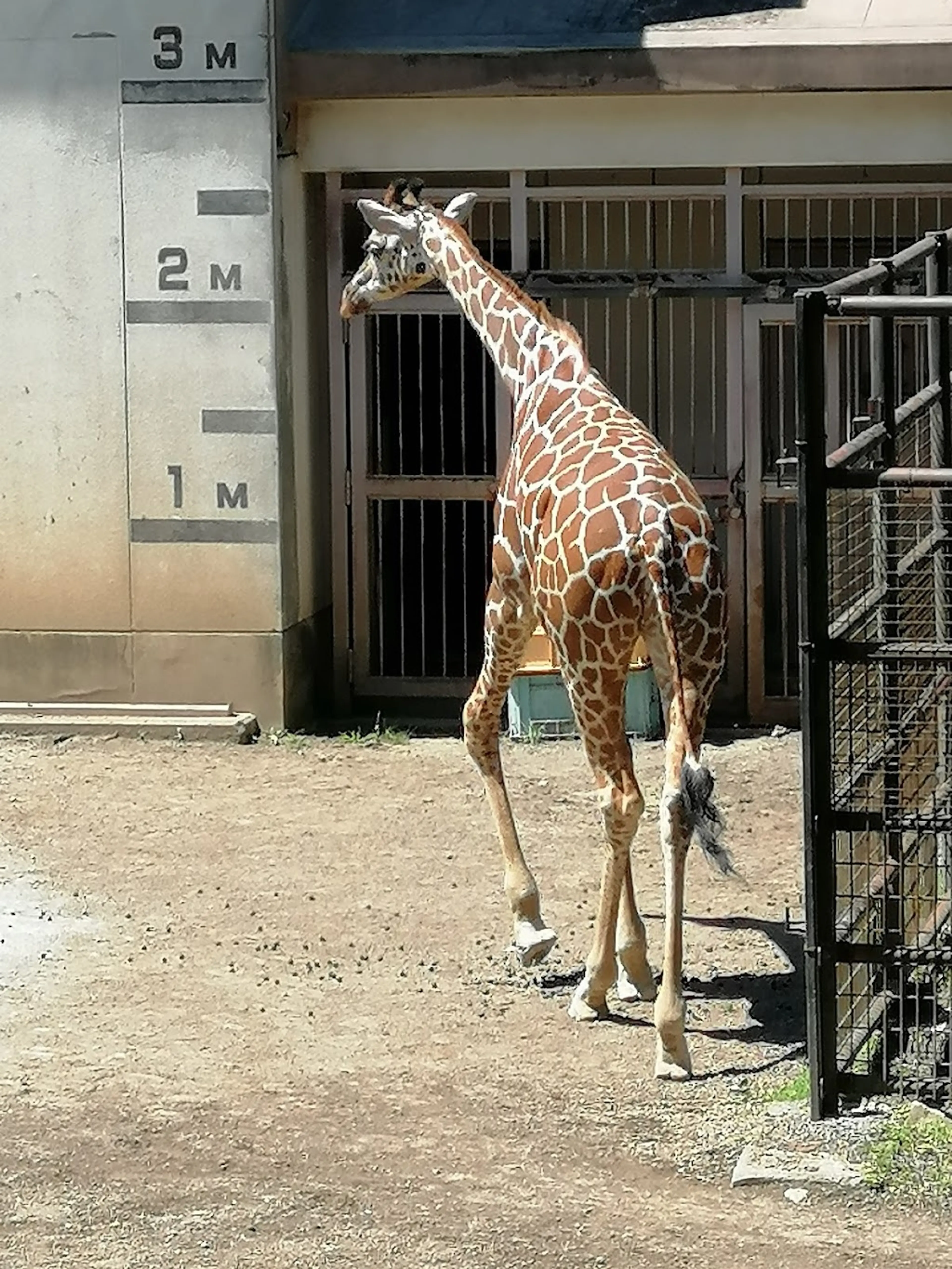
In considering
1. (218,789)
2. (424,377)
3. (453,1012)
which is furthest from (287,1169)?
(424,377)

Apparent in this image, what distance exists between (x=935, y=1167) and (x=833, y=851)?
2.56ft

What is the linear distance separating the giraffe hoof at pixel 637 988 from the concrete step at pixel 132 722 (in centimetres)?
392

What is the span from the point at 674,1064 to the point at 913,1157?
1.05 metres

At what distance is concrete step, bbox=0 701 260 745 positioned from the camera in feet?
34.5

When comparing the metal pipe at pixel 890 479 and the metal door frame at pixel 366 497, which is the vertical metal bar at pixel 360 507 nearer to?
the metal door frame at pixel 366 497

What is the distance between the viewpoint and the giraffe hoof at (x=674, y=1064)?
6168 mm

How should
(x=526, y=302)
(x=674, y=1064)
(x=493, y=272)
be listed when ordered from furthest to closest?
(x=493, y=272) < (x=526, y=302) < (x=674, y=1064)

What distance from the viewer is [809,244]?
11359mm

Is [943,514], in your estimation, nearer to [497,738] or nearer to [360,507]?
[497,738]

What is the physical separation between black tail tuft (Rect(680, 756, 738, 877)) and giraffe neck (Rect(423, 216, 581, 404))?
1874 millimetres

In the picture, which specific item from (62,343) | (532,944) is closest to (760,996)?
(532,944)

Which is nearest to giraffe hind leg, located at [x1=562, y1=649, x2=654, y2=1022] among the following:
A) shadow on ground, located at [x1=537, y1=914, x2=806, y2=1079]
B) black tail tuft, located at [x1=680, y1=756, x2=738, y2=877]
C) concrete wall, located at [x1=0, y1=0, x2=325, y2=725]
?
shadow on ground, located at [x1=537, y1=914, x2=806, y2=1079]

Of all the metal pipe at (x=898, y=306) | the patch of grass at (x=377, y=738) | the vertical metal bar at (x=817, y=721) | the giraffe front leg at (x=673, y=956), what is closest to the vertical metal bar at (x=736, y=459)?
the patch of grass at (x=377, y=738)

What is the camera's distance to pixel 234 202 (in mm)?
10414
